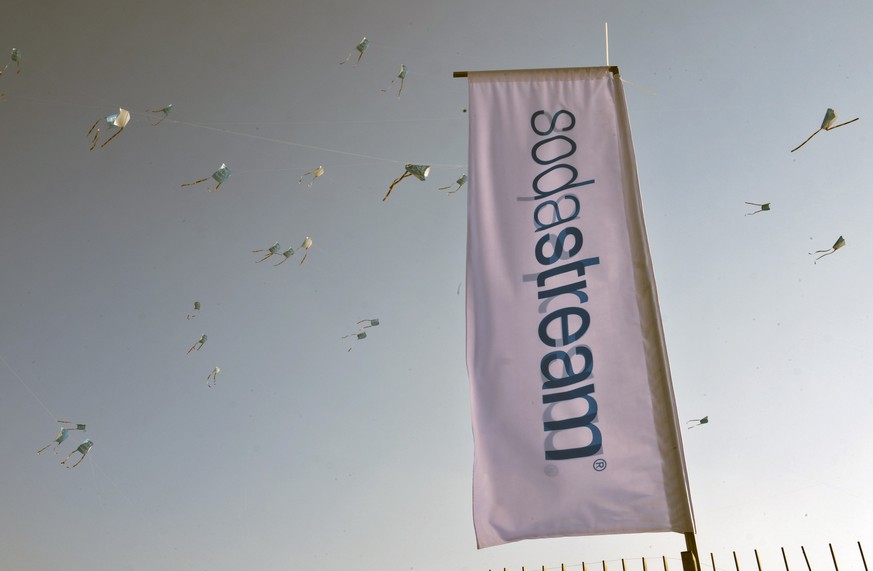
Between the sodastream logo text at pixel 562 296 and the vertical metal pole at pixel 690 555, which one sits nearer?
the vertical metal pole at pixel 690 555

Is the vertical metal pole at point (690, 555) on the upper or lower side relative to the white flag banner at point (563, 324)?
lower

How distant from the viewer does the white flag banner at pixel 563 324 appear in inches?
124

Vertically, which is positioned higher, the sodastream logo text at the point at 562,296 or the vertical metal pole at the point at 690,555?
the sodastream logo text at the point at 562,296

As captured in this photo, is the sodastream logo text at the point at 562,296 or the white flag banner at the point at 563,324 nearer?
the white flag banner at the point at 563,324

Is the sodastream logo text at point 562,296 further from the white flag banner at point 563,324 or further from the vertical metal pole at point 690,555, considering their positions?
the vertical metal pole at point 690,555

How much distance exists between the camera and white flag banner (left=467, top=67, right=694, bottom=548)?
3156 millimetres

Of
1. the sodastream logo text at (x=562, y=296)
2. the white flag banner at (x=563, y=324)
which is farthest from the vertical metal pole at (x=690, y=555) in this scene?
the sodastream logo text at (x=562, y=296)

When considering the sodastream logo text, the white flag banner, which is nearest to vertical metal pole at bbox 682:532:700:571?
the white flag banner

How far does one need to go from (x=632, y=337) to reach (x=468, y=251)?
98cm

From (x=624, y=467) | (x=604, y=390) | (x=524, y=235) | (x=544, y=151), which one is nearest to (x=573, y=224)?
(x=524, y=235)

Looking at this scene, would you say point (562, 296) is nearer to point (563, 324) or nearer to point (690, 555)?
point (563, 324)

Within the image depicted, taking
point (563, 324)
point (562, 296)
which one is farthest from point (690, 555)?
point (562, 296)

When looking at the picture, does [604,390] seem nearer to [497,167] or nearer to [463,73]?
[497,167]

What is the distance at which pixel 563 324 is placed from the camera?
→ 3484mm
